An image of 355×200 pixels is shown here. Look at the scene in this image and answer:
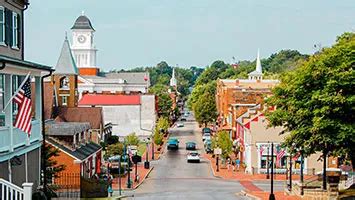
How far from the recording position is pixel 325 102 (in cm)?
3512

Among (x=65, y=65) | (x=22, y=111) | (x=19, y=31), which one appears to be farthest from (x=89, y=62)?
(x=22, y=111)

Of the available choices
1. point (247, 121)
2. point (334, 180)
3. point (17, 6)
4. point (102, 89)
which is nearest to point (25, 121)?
point (17, 6)

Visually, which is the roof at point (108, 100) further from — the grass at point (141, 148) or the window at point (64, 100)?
the window at point (64, 100)

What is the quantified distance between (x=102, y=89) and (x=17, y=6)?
11872 cm

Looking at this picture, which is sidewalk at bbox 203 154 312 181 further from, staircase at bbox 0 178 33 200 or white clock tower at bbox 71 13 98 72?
white clock tower at bbox 71 13 98 72

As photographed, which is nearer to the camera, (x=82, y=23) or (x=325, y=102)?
(x=325, y=102)

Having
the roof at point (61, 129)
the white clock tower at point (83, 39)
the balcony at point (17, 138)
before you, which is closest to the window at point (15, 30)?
the balcony at point (17, 138)

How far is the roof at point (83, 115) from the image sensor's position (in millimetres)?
81794

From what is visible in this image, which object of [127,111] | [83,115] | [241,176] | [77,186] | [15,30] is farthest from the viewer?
[127,111]

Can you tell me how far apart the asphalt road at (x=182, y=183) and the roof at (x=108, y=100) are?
23212mm

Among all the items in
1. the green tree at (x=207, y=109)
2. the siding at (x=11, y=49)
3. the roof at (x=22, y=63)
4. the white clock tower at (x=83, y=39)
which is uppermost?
the white clock tower at (x=83, y=39)

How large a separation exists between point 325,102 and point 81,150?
2204cm

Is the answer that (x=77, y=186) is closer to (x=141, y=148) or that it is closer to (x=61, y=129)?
(x=61, y=129)

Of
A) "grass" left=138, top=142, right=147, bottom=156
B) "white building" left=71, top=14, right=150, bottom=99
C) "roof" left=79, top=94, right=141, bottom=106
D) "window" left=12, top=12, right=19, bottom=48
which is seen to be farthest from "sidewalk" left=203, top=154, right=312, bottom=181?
"white building" left=71, top=14, right=150, bottom=99
